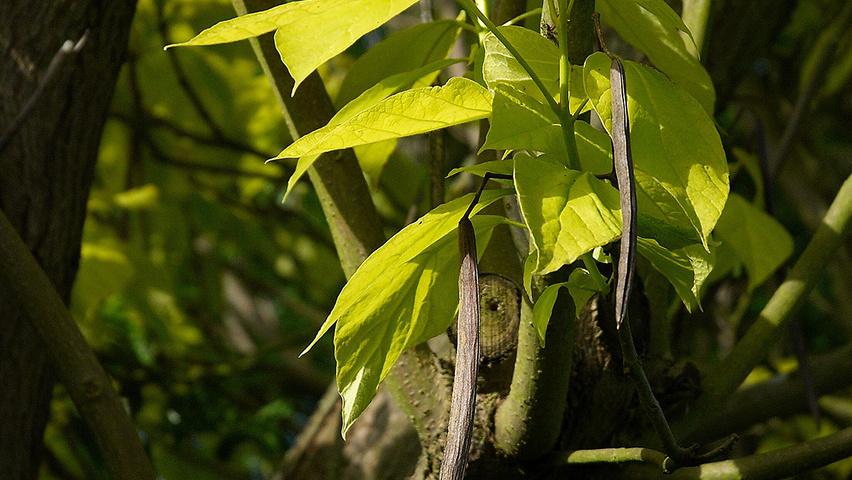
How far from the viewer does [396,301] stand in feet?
1.48

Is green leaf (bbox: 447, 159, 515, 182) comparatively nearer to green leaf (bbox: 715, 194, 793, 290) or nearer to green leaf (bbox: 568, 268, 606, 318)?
green leaf (bbox: 568, 268, 606, 318)

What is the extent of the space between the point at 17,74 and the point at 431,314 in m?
0.56

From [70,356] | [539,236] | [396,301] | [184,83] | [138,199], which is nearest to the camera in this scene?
[539,236]

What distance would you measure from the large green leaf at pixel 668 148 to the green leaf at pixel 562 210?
27 mm

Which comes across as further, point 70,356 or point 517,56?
point 70,356

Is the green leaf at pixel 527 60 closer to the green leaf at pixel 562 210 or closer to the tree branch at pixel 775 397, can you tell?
the green leaf at pixel 562 210

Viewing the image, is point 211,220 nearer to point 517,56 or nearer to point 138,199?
point 138,199

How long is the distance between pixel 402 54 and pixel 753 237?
0.42 m

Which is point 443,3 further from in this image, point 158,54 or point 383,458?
point 383,458

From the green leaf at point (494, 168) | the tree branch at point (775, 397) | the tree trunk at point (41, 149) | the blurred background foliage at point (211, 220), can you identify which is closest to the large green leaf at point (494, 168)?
the green leaf at point (494, 168)

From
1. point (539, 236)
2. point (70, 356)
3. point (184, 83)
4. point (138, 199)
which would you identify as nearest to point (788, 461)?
point (539, 236)

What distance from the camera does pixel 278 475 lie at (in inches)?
45.3

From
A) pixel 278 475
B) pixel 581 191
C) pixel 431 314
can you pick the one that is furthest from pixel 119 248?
pixel 581 191

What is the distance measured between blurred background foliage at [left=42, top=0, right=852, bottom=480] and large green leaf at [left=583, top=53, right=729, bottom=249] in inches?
34.8
